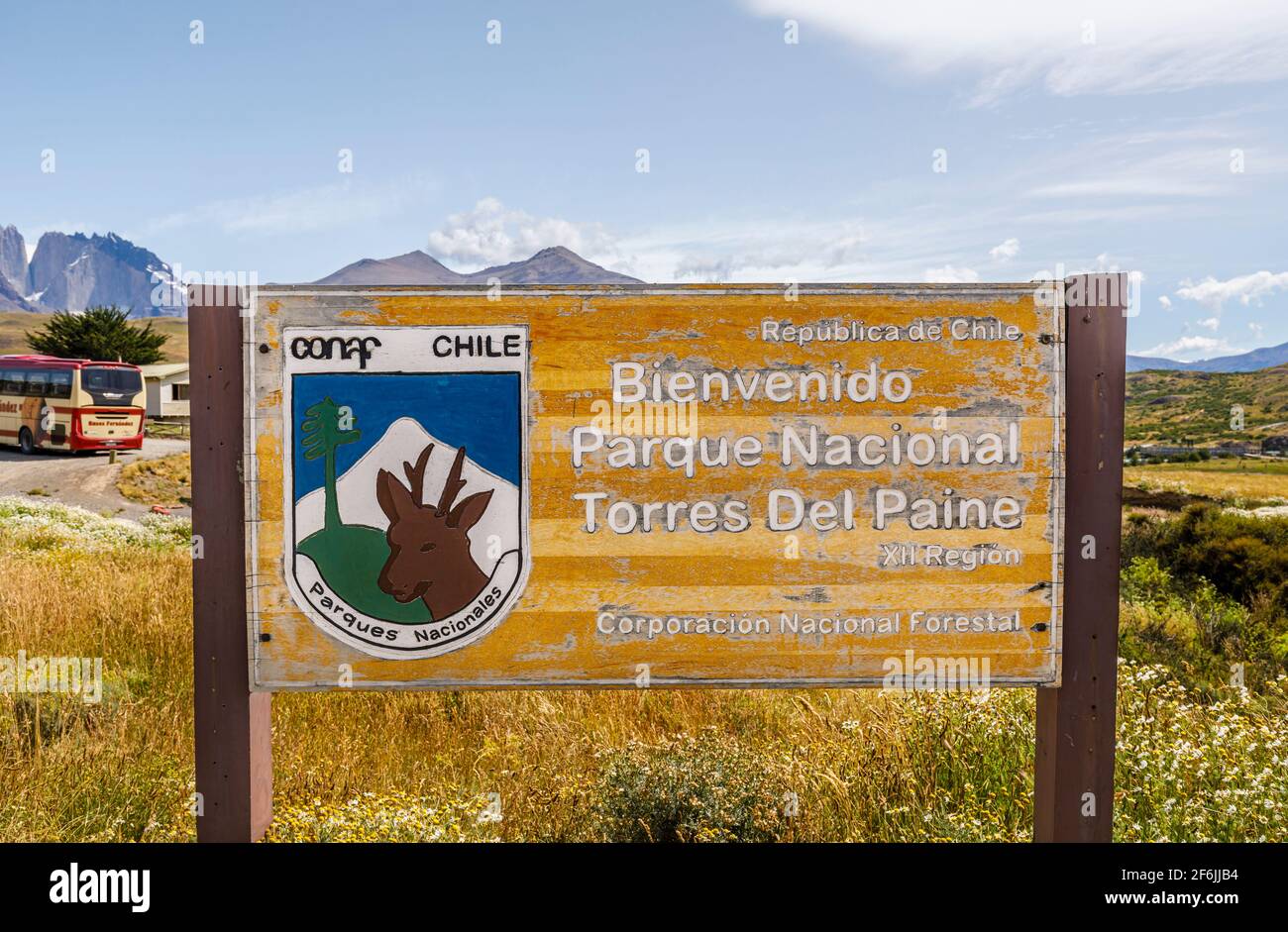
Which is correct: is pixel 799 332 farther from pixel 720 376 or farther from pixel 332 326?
pixel 332 326

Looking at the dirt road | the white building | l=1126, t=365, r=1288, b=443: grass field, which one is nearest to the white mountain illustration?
the dirt road

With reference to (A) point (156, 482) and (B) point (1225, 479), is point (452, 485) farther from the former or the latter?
(B) point (1225, 479)

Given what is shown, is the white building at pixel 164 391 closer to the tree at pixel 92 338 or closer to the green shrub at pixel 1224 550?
the tree at pixel 92 338

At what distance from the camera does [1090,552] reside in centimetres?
328

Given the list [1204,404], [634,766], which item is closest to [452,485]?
[634,766]

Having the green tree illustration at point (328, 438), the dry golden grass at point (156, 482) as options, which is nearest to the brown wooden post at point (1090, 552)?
the green tree illustration at point (328, 438)

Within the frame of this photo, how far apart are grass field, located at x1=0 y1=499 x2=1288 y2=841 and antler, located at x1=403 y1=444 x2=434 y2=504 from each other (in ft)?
4.83

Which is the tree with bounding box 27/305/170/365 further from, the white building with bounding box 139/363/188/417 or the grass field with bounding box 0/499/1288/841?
the grass field with bounding box 0/499/1288/841

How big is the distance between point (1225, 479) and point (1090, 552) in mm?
30041

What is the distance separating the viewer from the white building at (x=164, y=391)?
5166 cm

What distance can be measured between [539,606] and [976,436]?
71.1 inches

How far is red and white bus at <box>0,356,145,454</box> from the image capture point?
92.0ft

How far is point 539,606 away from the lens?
10.7 ft

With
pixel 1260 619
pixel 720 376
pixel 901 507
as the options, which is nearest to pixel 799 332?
pixel 720 376
